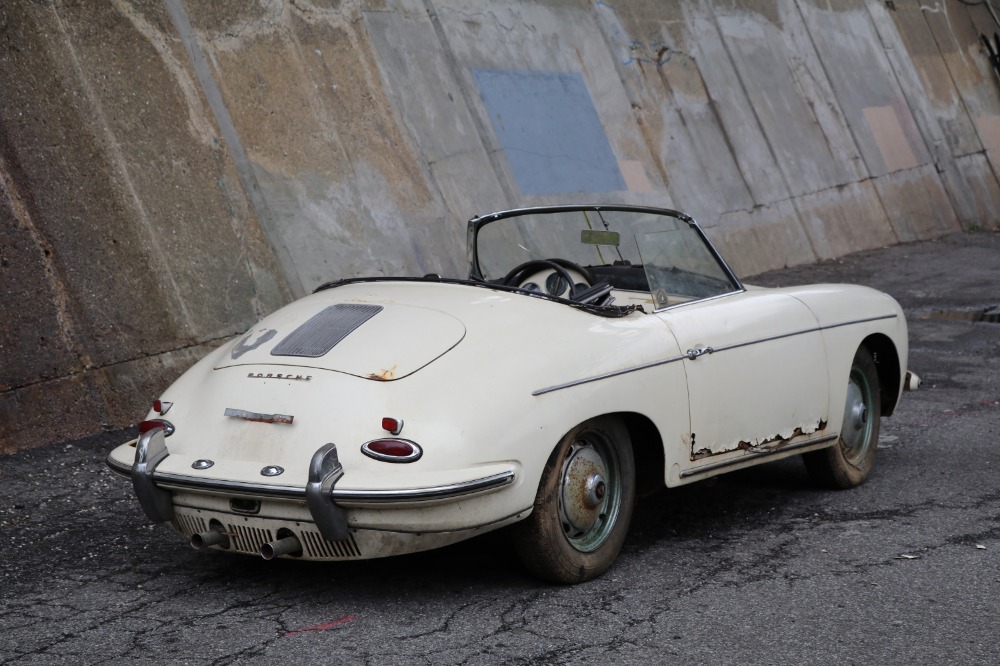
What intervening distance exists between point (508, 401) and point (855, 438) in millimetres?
2417

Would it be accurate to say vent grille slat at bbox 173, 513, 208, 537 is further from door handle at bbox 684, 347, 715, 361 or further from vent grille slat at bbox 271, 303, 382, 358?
door handle at bbox 684, 347, 715, 361

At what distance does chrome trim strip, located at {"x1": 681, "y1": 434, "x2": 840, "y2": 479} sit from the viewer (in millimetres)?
4523

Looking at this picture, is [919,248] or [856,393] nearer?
[856,393]

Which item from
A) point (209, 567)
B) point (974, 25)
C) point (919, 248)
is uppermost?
point (974, 25)

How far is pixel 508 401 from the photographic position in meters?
3.85

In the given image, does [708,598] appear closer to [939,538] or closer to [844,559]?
[844,559]

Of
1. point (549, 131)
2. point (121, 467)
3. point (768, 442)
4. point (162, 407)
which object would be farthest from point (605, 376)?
point (549, 131)

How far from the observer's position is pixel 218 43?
350 inches

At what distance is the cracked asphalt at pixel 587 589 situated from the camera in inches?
139

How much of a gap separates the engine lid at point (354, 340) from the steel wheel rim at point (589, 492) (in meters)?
0.60

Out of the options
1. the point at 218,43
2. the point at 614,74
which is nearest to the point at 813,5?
the point at 614,74

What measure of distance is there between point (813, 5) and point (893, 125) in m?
2.09

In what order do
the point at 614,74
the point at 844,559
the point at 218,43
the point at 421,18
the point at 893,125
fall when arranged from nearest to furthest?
the point at 844,559, the point at 218,43, the point at 421,18, the point at 614,74, the point at 893,125

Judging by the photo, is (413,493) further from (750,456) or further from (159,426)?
(750,456)
